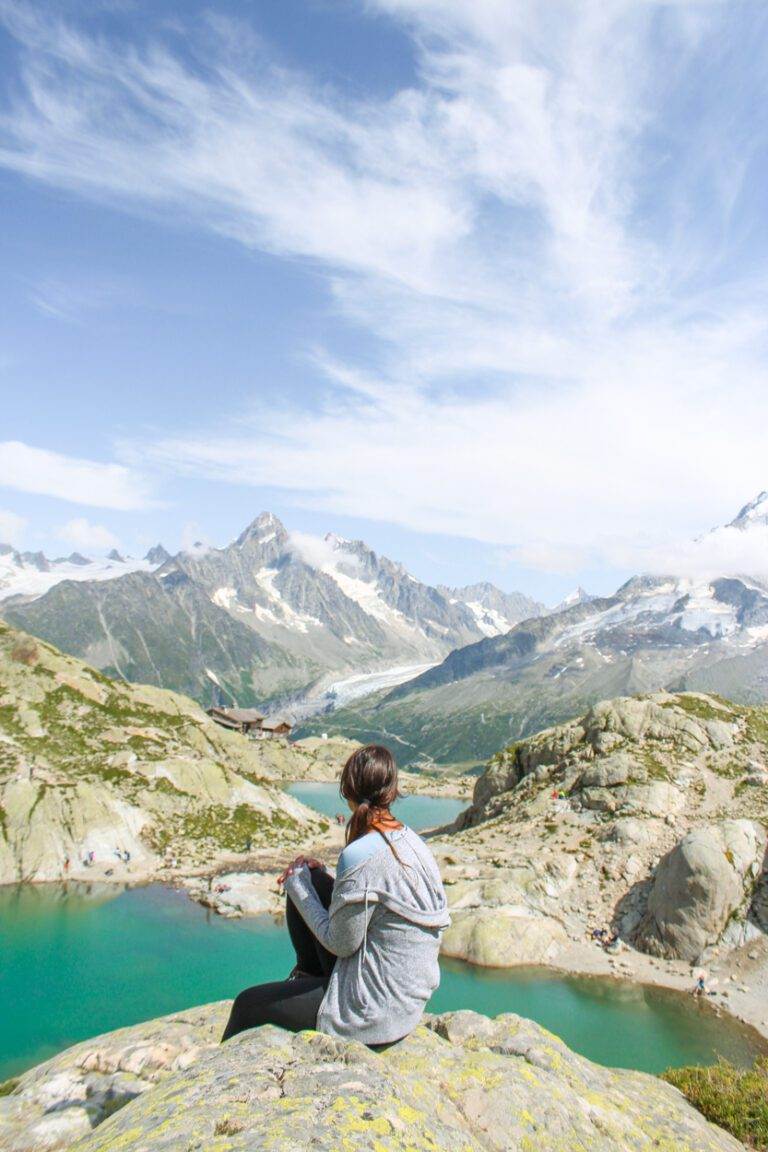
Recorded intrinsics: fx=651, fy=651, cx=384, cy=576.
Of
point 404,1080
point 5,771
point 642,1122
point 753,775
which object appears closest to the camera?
point 404,1080

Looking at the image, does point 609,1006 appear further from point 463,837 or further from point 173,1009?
point 173,1009

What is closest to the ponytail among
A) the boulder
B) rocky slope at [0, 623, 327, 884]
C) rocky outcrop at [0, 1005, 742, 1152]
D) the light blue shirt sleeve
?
the light blue shirt sleeve

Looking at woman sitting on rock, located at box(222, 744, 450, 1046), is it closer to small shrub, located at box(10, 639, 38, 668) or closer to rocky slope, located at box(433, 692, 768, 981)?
rocky slope, located at box(433, 692, 768, 981)

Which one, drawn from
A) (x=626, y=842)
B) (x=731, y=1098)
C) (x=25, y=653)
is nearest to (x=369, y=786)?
(x=731, y=1098)

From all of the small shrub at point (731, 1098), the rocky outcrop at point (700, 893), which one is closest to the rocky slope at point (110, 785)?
the rocky outcrop at point (700, 893)

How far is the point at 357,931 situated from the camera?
7.31m

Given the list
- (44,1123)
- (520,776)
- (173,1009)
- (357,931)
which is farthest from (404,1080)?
(520,776)

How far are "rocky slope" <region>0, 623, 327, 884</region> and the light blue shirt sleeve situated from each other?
70250 millimetres

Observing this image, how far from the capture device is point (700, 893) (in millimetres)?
46000

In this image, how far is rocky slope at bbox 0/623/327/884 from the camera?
6738cm

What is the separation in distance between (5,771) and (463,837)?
50.2 meters

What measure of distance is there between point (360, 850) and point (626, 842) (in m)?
54.0

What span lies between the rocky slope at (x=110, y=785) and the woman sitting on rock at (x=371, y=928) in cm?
6916

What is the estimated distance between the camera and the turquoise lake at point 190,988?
37.6 meters
